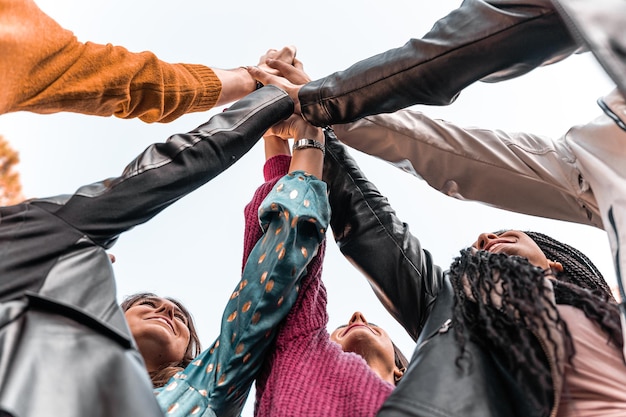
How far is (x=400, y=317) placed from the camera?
1.64 metres

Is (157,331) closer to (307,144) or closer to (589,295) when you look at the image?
(307,144)

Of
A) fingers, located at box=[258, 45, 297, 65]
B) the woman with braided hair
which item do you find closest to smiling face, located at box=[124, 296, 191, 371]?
fingers, located at box=[258, 45, 297, 65]

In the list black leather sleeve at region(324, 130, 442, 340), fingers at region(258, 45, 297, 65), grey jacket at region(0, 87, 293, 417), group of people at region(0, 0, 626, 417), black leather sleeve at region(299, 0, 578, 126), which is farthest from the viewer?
fingers at region(258, 45, 297, 65)

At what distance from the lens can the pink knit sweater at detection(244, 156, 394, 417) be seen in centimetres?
135

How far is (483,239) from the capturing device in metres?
1.79

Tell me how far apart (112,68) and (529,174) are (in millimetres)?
1025

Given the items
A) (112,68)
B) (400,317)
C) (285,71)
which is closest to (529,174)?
(400,317)

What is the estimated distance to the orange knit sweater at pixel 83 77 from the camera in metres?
1.31

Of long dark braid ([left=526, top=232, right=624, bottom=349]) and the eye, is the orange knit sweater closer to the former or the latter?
the eye

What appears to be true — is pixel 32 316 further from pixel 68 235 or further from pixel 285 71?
pixel 285 71

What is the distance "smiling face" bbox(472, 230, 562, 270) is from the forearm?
0.07 meters

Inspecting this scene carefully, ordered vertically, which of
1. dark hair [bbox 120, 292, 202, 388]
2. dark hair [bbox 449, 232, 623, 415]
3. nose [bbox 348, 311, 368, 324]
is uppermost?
dark hair [bbox 449, 232, 623, 415]

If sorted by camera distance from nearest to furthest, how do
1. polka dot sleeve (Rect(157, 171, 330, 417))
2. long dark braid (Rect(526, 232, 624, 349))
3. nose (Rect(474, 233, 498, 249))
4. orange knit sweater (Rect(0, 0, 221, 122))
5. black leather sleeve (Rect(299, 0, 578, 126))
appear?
1. long dark braid (Rect(526, 232, 624, 349))
2. orange knit sweater (Rect(0, 0, 221, 122))
3. polka dot sleeve (Rect(157, 171, 330, 417))
4. black leather sleeve (Rect(299, 0, 578, 126))
5. nose (Rect(474, 233, 498, 249))

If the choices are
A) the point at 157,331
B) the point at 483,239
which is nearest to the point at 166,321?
the point at 157,331
